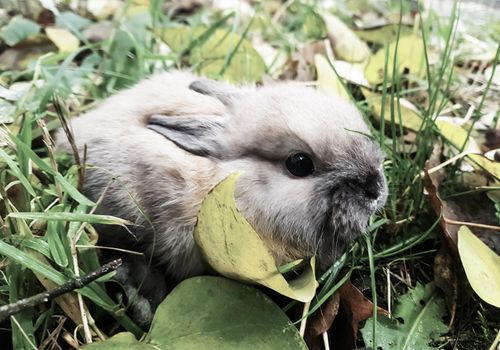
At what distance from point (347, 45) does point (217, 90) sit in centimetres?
183

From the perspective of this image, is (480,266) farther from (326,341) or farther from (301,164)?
(301,164)

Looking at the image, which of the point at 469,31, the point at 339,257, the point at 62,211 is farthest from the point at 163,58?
the point at 469,31

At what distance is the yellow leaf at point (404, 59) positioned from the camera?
3.31 metres

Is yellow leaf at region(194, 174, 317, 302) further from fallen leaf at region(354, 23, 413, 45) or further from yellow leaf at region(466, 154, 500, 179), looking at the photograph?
fallen leaf at region(354, 23, 413, 45)

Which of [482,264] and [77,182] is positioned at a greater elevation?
[77,182]

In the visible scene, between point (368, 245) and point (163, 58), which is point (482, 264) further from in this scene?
point (163, 58)

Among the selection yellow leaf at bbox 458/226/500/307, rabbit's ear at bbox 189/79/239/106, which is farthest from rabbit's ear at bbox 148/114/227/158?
yellow leaf at bbox 458/226/500/307

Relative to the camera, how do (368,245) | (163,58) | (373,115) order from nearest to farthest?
(368,245)
(373,115)
(163,58)

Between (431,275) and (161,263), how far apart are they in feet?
3.60

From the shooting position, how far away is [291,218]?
187 cm

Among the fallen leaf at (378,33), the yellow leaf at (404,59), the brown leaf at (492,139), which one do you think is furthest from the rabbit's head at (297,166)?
the fallen leaf at (378,33)

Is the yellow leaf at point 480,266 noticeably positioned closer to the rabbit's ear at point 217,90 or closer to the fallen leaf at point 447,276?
the fallen leaf at point 447,276

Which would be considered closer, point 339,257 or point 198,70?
point 339,257

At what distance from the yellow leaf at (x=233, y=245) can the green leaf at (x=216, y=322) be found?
2.6 inches
